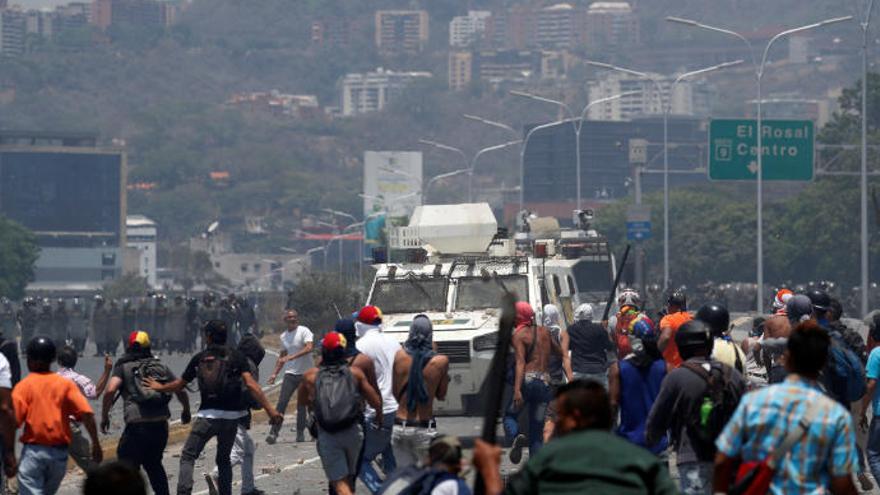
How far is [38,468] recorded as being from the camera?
12695 millimetres

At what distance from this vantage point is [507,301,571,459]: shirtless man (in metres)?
17.6

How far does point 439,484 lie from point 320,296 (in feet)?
154

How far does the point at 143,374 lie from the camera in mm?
14633

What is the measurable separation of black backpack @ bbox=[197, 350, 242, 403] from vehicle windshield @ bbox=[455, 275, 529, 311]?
7399mm

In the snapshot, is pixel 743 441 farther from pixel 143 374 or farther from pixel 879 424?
pixel 143 374

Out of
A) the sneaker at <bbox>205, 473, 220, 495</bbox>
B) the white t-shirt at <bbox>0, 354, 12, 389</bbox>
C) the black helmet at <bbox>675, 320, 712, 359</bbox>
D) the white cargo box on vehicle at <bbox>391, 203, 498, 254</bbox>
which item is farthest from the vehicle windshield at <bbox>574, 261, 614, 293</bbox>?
the black helmet at <bbox>675, 320, 712, 359</bbox>

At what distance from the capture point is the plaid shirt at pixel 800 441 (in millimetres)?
8617

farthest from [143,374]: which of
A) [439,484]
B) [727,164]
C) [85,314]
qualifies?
[727,164]

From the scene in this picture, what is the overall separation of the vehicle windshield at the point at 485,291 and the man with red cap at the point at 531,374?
13.8ft

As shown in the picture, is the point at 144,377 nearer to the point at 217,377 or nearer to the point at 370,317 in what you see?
the point at 217,377

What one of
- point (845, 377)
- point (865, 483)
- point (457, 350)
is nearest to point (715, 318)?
point (845, 377)

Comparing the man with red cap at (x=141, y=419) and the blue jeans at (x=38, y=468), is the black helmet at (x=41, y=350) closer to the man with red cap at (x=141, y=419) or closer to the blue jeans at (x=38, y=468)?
the blue jeans at (x=38, y=468)

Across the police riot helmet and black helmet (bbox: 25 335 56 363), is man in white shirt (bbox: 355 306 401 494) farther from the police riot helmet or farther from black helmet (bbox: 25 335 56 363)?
the police riot helmet

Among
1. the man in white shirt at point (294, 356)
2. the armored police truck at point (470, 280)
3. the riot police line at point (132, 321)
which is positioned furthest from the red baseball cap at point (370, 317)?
the riot police line at point (132, 321)
